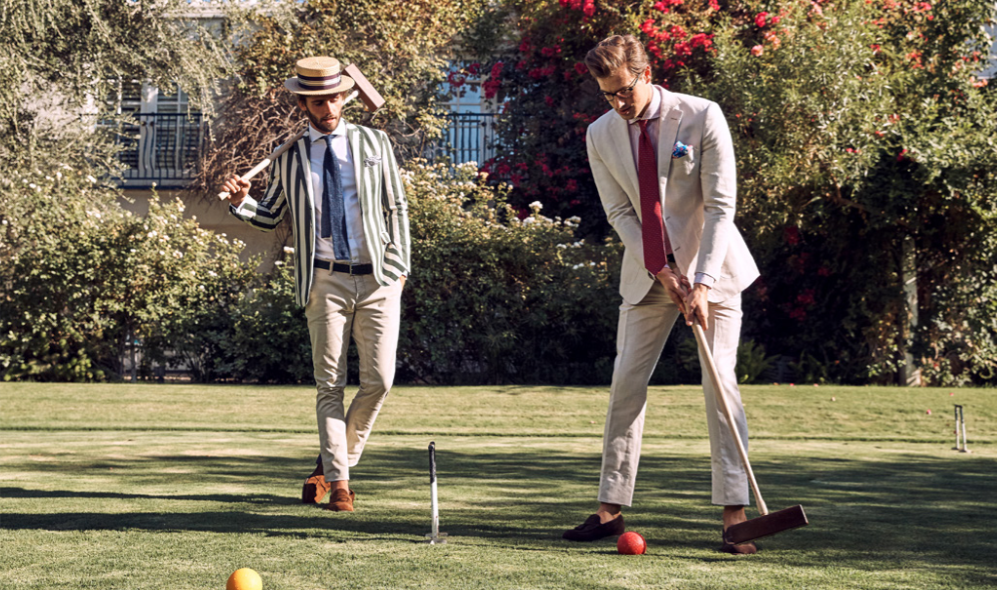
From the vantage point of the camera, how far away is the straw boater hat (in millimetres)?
4527

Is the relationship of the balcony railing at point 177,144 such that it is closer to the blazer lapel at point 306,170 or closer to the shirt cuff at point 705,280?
the blazer lapel at point 306,170

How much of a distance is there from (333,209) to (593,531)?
1.94 m

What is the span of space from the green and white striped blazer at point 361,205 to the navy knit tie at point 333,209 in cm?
7

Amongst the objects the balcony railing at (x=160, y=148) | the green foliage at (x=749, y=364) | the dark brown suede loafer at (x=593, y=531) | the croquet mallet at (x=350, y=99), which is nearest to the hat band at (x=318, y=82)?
the croquet mallet at (x=350, y=99)

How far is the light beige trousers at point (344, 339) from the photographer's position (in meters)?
4.62

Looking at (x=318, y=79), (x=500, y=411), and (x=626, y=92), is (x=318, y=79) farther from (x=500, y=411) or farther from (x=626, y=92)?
(x=500, y=411)

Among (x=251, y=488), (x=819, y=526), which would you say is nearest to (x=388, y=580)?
(x=819, y=526)

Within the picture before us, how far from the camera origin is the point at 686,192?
385 cm

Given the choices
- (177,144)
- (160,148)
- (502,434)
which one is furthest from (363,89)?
(160,148)

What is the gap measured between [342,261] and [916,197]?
907 centimetres

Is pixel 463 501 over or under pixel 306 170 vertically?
under

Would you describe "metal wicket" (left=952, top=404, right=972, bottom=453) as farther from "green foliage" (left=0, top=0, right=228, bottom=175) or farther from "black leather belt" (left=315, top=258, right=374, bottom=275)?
"green foliage" (left=0, top=0, right=228, bottom=175)

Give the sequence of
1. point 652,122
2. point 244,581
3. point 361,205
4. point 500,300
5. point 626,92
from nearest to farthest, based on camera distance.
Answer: point 244,581
point 626,92
point 652,122
point 361,205
point 500,300

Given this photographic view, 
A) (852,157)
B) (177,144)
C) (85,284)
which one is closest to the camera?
(852,157)
